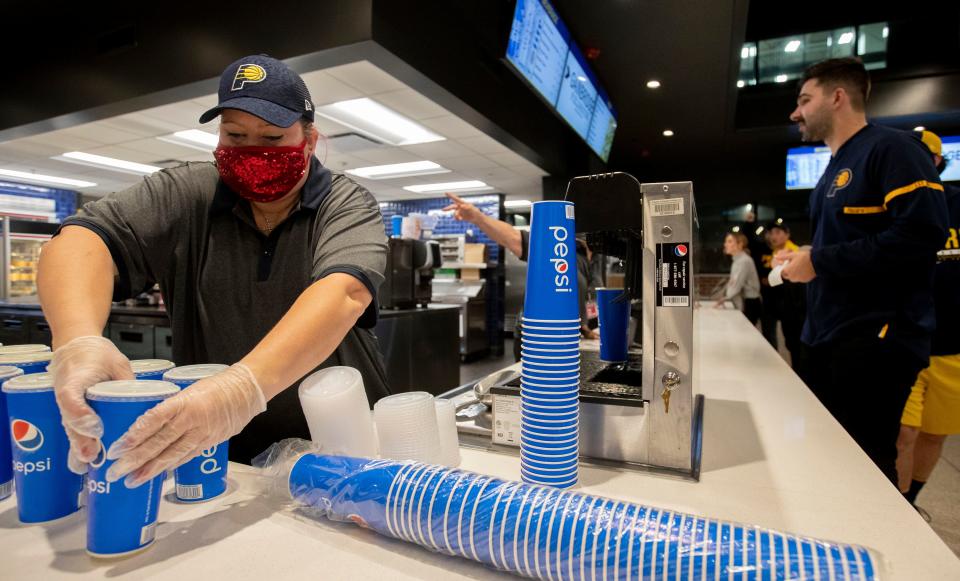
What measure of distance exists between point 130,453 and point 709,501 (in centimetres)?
80

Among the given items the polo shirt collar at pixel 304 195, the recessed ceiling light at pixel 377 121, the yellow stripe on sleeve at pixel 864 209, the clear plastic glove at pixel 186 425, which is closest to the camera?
the clear plastic glove at pixel 186 425

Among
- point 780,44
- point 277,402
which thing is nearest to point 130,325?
point 277,402

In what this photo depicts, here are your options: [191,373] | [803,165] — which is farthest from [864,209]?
[803,165]

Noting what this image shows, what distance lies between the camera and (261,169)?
1159mm

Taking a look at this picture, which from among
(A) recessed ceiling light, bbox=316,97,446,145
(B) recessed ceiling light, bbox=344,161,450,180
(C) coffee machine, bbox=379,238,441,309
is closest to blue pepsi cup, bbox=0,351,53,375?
(C) coffee machine, bbox=379,238,441,309

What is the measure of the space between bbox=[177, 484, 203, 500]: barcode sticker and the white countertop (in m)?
0.01

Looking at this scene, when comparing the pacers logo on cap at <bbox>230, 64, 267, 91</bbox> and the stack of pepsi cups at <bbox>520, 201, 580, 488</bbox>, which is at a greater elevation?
the pacers logo on cap at <bbox>230, 64, 267, 91</bbox>

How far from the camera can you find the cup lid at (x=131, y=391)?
58cm

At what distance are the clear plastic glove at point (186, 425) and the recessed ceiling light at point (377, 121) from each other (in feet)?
12.8

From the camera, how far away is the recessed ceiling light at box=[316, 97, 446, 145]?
14.5 ft

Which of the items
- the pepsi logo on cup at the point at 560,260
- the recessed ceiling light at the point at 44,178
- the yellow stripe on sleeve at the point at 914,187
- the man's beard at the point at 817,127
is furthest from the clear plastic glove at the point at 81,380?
the recessed ceiling light at the point at 44,178

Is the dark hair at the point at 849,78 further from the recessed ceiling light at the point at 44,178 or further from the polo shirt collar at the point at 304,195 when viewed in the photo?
the recessed ceiling light at the point at 44,178

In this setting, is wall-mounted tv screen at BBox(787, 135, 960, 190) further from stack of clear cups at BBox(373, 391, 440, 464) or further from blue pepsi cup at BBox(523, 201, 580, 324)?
stack of clear cups at BBox(373, 391, 440, 464)

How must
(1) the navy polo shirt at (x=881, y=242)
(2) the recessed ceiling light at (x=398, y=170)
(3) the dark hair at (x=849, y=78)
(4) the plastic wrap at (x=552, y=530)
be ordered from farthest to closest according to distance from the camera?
1. (2) the recessed ceiling light at (x=398, y=170)
2. (3) the dark hair at (x=849, y=78)
3. (1) the navy polo shirt at (x=881, y=242)
4. (4) the plastic wrap at (x=552, y=530)
